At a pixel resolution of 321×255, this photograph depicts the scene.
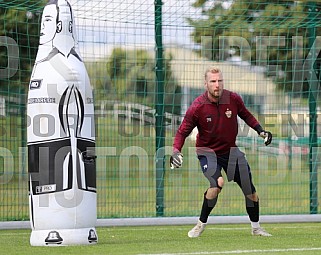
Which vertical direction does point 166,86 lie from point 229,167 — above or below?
above

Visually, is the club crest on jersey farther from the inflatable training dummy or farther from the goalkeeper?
the inflatable training dummy

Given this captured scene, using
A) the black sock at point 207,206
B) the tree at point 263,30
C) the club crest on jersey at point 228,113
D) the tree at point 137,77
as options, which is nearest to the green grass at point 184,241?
the black sock at point 207,206

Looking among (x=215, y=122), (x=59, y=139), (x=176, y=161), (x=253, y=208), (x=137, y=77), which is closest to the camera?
(x=59, y=139)

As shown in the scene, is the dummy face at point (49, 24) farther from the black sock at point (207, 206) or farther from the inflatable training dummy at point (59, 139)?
the black sock at point (207, 206)

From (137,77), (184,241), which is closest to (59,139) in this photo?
(184,241)

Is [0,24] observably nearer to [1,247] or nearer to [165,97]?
[165,97]

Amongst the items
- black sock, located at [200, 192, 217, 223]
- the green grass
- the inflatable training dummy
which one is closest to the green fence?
the green grass

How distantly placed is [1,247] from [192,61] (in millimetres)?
5349

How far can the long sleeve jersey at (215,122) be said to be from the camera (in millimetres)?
10914

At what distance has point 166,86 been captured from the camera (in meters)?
14.0

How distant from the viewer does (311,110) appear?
14531 millimetres

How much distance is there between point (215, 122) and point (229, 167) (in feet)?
1.80

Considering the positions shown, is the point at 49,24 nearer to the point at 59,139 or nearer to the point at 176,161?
the point at 59,139

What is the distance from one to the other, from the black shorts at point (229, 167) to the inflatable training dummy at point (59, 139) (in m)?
1.73
